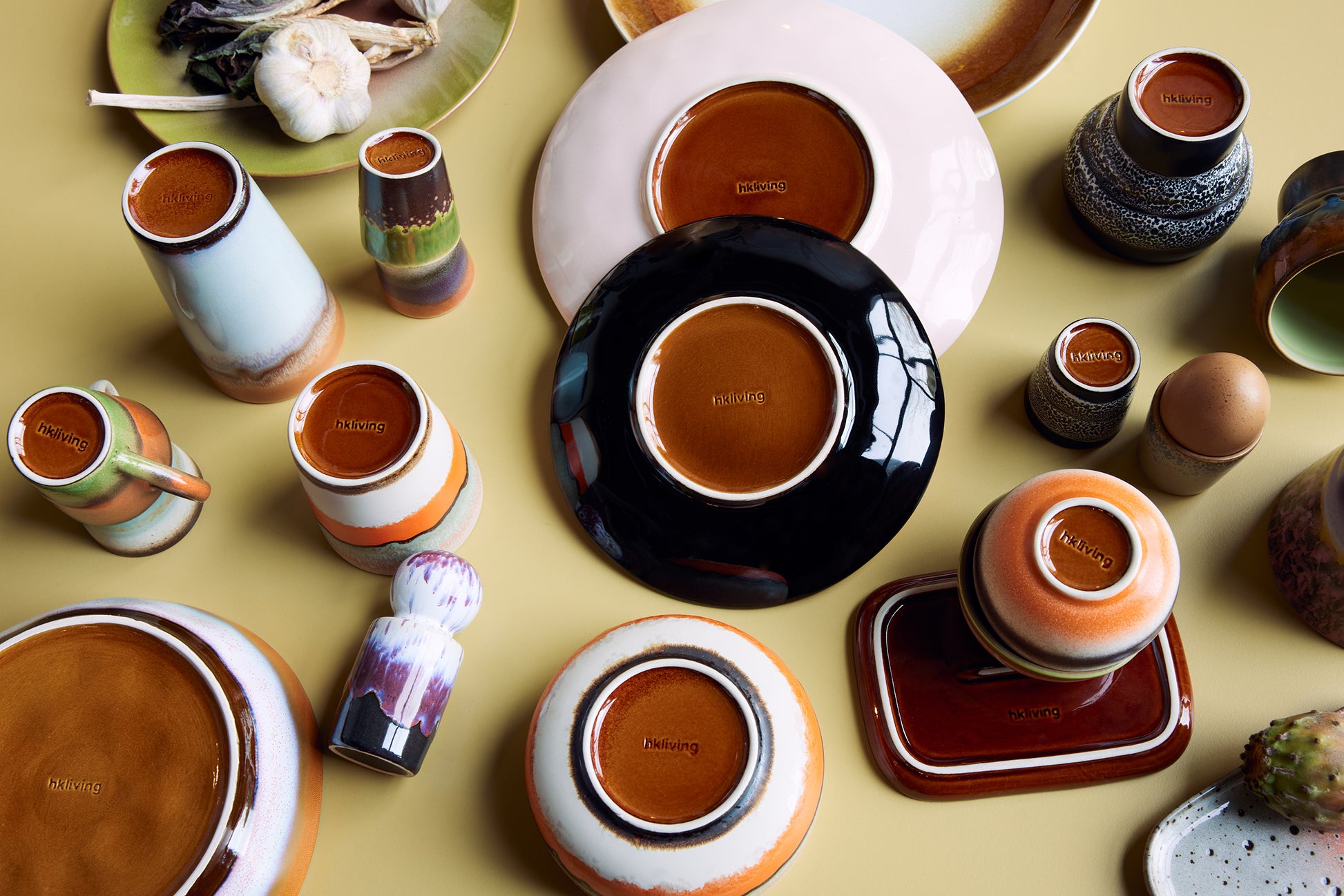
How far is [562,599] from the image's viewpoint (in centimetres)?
81

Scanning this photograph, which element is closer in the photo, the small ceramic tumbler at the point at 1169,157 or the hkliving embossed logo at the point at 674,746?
the hkliving embossed logo at the point at 674,746

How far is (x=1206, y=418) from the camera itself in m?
0.74

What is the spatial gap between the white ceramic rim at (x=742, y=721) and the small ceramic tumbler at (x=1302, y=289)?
1.90ft

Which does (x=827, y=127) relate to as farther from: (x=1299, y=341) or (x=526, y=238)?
(x=1299, y=341)

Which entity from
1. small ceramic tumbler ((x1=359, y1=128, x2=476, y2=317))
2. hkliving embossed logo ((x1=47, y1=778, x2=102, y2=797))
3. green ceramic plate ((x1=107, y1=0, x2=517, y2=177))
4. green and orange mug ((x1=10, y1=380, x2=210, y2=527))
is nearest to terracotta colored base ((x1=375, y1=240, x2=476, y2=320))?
small ceramic tumbler ((x1=359, y1=128, x2=476, y2=317))

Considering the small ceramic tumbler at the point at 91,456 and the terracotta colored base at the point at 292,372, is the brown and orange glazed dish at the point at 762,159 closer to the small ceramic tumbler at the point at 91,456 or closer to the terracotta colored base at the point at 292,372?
the terracotta colored base at the point at 292,372

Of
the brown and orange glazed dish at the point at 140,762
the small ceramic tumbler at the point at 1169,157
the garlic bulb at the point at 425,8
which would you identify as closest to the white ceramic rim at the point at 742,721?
the brown and orange glazed dish at the point at 140,762

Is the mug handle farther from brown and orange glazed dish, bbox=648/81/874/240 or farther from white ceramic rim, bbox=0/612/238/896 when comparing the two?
brown and orange glazed dish, bbox=648/81/874/240

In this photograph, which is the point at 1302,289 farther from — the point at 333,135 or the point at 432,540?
the point at 333,135

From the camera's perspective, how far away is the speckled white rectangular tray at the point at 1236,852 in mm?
707

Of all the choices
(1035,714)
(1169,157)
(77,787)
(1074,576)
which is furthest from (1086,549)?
(77,787)

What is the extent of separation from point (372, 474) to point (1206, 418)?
0.63 metres

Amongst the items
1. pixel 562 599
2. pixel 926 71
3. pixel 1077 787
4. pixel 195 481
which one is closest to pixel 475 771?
pixel 562 599

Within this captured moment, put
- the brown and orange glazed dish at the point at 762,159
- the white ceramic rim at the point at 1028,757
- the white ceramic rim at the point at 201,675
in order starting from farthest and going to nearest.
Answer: the brown and orange glazed dish at the point at 762,159, the white ceramic rim at the point at 1028,757, the white ceramic rim at the point at 201,675
